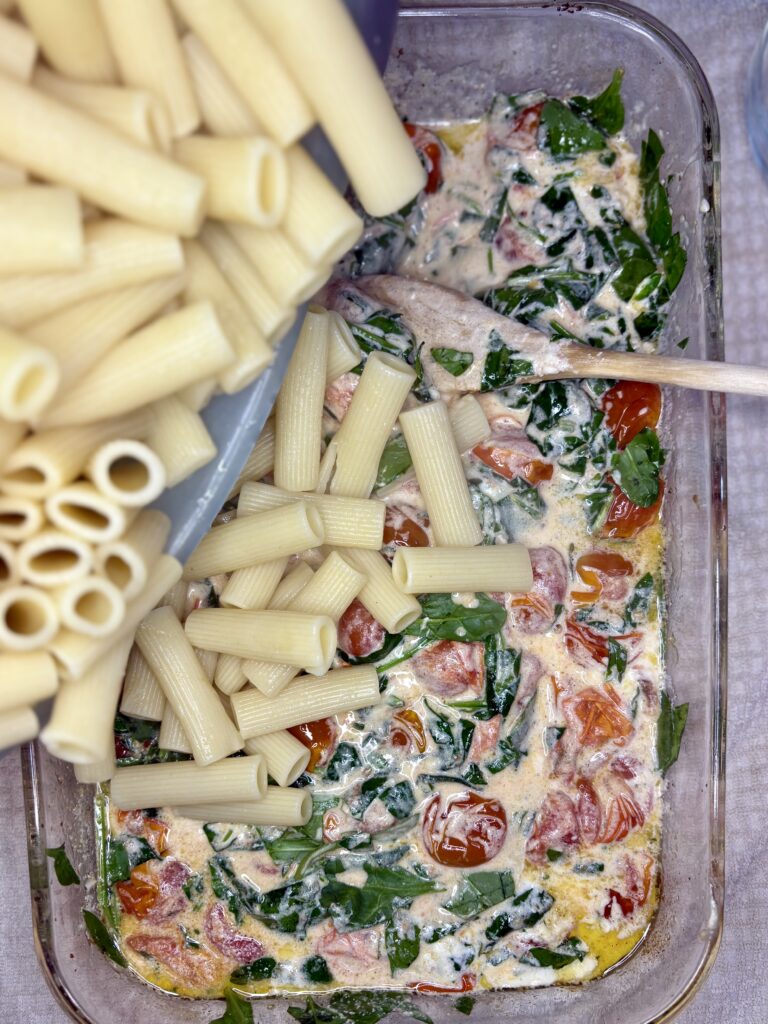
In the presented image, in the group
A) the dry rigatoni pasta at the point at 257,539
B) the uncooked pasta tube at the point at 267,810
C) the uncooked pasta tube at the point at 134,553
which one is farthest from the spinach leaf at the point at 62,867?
the uncooked pasta tube at the point at 134,553

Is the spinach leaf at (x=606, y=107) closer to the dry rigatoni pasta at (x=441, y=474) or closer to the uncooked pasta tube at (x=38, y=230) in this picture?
the dry rigatoni pasta at (x=441, y=474)

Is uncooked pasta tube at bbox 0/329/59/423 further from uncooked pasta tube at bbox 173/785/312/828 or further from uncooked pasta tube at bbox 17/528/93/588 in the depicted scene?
uncooked pasta tube at bbox 173/785/312/828

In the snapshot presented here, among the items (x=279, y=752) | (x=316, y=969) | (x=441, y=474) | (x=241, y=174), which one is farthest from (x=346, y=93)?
(x=316, y=969)

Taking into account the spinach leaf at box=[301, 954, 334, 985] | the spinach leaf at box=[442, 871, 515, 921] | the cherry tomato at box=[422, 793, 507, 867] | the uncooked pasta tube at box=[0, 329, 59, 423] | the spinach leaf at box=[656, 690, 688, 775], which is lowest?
the spinach leaf at box=[301, 954, 334, 985]

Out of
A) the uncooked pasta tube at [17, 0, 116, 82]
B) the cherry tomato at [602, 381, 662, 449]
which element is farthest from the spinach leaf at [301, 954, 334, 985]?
the uncooked pasta tube at [17, 0, 116, 82]

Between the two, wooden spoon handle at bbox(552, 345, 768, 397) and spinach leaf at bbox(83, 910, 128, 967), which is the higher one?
wooden spoon handle at bbox(552, 345, 768, 397)

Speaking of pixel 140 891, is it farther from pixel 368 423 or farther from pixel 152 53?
pixel 152 53
